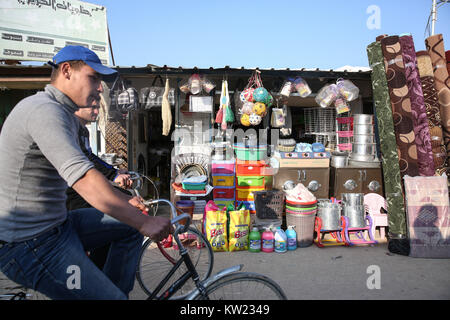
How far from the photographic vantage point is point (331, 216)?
521cm

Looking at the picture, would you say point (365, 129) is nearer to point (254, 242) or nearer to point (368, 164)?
point (368, 164)

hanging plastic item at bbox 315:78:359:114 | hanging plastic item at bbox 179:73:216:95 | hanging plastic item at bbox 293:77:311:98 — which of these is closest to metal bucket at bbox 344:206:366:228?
hanging plastic item at bbox 315:78:359:114

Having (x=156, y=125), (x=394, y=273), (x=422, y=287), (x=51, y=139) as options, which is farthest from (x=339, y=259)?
(x=156, y=125)

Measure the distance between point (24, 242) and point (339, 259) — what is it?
13.9 feet

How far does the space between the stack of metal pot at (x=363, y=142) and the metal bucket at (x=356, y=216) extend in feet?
3.56

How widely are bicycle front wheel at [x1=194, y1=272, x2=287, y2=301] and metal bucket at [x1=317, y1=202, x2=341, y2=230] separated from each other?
138 inches

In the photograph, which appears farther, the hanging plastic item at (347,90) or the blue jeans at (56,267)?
the hanging plastic item at (347,90)

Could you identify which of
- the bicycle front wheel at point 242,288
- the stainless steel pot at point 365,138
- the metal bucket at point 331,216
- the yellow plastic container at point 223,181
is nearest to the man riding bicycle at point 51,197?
the bicycle front wheel at point 242,288

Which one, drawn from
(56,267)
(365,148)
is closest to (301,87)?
(365,148)

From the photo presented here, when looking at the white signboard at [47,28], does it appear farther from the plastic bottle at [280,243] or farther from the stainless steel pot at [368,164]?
the stainless steel pot at [368,164]

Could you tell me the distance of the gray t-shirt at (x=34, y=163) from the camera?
1441 mm

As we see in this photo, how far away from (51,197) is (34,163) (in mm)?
224

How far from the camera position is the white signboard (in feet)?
27.6
